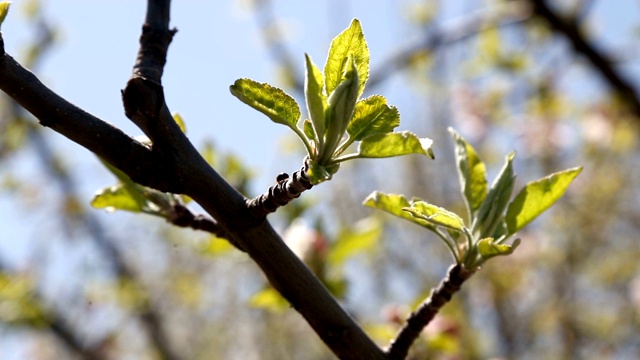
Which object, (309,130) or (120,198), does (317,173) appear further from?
(120,198)

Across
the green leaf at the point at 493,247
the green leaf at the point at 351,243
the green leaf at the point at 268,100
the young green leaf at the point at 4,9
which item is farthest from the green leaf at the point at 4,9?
the green leaf at the point at 351,243

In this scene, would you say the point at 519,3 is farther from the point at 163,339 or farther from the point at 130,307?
the point at 163,339

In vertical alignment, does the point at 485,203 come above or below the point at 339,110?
below

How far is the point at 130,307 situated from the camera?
412 centimetres

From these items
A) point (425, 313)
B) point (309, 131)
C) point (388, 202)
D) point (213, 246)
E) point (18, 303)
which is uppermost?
point (18, 303)

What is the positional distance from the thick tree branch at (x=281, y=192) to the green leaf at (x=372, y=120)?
94 mm

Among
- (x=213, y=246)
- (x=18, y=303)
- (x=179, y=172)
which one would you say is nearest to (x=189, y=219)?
(x=179, y=172)

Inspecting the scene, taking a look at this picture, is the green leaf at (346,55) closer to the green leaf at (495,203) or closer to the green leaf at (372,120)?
the green leaf at (372,120)

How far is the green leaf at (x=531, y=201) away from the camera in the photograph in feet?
2.97

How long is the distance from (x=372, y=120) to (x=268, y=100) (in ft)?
0.39

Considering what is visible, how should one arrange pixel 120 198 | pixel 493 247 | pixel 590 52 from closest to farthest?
pixel 493 247 < pixel 120 198 < pixel 590 52

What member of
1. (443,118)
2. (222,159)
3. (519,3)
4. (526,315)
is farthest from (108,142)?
(443,118)

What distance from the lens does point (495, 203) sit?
2.99 feet

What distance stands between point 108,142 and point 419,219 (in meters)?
0.36
